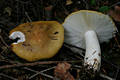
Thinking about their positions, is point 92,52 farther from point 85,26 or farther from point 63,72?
point 63,72

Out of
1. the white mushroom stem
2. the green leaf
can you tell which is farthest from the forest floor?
the white mushroom stem

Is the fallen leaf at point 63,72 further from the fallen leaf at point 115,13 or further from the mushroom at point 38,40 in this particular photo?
the fallen leaf at point 115,13

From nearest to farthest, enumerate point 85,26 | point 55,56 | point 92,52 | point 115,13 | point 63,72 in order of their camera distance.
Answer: point 63,72 → point 92,52 → point 85,26 → point 55,56 → point 115,13

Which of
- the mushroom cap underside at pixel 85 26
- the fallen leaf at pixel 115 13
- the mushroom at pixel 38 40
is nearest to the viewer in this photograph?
the mushroom cap underside at pixel 85 26

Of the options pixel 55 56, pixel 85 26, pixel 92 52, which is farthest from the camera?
pixel 55 56

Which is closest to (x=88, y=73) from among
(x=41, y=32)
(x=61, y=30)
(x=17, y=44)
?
(x=61, y=30)

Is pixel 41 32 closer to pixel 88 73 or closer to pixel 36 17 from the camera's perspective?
pixel 36 17

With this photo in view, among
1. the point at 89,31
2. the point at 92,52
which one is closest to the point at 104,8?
the point at 89,31

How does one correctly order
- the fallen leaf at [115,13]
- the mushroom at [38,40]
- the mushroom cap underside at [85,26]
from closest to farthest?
the mushroom cap underside at [85,26]
the mushroom at [38,40]
the fallen leaf at [115,13]

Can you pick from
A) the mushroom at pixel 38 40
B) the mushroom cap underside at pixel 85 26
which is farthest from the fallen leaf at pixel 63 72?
the mushroom cap underside at pixel 85 26
